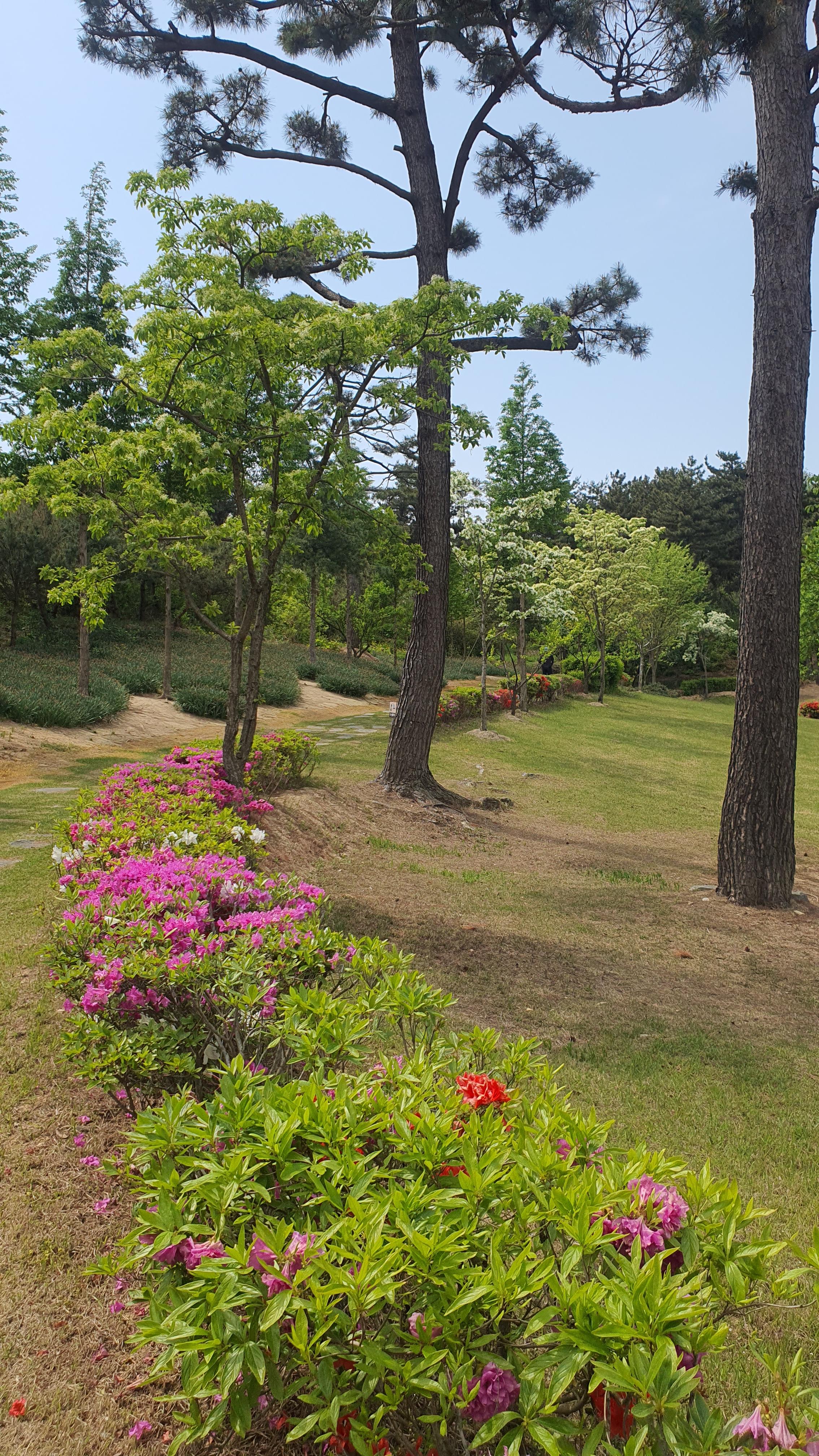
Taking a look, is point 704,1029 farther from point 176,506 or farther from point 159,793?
point 176,506

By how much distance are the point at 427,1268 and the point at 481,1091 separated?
55cm

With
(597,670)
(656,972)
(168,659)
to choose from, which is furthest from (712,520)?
(656,972)

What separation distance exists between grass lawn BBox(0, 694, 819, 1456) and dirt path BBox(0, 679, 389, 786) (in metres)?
0.36

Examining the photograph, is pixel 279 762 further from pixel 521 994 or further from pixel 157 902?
pixel 157 902

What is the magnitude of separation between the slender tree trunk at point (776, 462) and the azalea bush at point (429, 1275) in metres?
4.89

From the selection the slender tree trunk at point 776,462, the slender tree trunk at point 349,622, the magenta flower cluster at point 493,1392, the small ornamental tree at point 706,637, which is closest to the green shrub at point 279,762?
the slender tree trunk at point 776,462

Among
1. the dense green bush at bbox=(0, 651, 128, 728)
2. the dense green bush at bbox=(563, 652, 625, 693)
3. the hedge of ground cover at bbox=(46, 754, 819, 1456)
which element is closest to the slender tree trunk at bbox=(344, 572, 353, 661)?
the dense green bush at bbox=(563, 652, 625, 693)

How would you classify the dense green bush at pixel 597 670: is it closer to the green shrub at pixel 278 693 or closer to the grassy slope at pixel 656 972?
the green shrub at pixel 278 693

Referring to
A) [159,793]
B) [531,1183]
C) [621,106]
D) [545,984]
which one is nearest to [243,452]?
[159,793]

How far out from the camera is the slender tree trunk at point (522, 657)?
18984 millimetres

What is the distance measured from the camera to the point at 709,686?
36688 millimetres

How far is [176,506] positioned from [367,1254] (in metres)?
5.33

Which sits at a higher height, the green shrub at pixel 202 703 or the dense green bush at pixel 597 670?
the dense green bush at pixel 597 670

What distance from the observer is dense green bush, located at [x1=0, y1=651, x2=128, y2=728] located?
10977 millimetres
